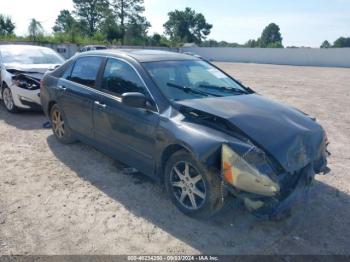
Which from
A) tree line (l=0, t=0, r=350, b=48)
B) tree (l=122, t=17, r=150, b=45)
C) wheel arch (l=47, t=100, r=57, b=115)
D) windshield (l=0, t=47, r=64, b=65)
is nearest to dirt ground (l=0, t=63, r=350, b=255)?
wheel arch (l=47, t=100, r=57, b=115)

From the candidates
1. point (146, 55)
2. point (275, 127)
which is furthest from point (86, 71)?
point (275, 127)

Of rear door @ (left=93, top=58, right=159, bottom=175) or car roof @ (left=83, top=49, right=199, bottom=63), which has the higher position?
car roof @ (left=83, top=49, right=199, bottom=63)

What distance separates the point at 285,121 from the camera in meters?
3.76

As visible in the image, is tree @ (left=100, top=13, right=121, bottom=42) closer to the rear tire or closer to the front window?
the rear tire

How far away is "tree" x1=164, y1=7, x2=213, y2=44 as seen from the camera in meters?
79.4

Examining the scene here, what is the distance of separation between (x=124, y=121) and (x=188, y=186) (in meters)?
1.19

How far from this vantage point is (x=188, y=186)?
3.60m

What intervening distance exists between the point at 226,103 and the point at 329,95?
34.4 ft

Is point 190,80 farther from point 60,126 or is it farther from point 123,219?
point 60,126

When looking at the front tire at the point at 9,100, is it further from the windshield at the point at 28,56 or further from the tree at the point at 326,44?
the tree at the point at 326,44

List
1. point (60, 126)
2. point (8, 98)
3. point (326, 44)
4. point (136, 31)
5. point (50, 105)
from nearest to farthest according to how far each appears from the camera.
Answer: point (60, 126) → point (50, 105) → point (8, 98) → point (136, 31) → point (326, 44)

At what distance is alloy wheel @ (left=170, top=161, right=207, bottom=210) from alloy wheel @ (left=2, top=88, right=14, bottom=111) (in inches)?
225

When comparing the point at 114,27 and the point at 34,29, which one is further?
the point at 114,27

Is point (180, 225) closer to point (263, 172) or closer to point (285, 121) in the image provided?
point (263, 172)
